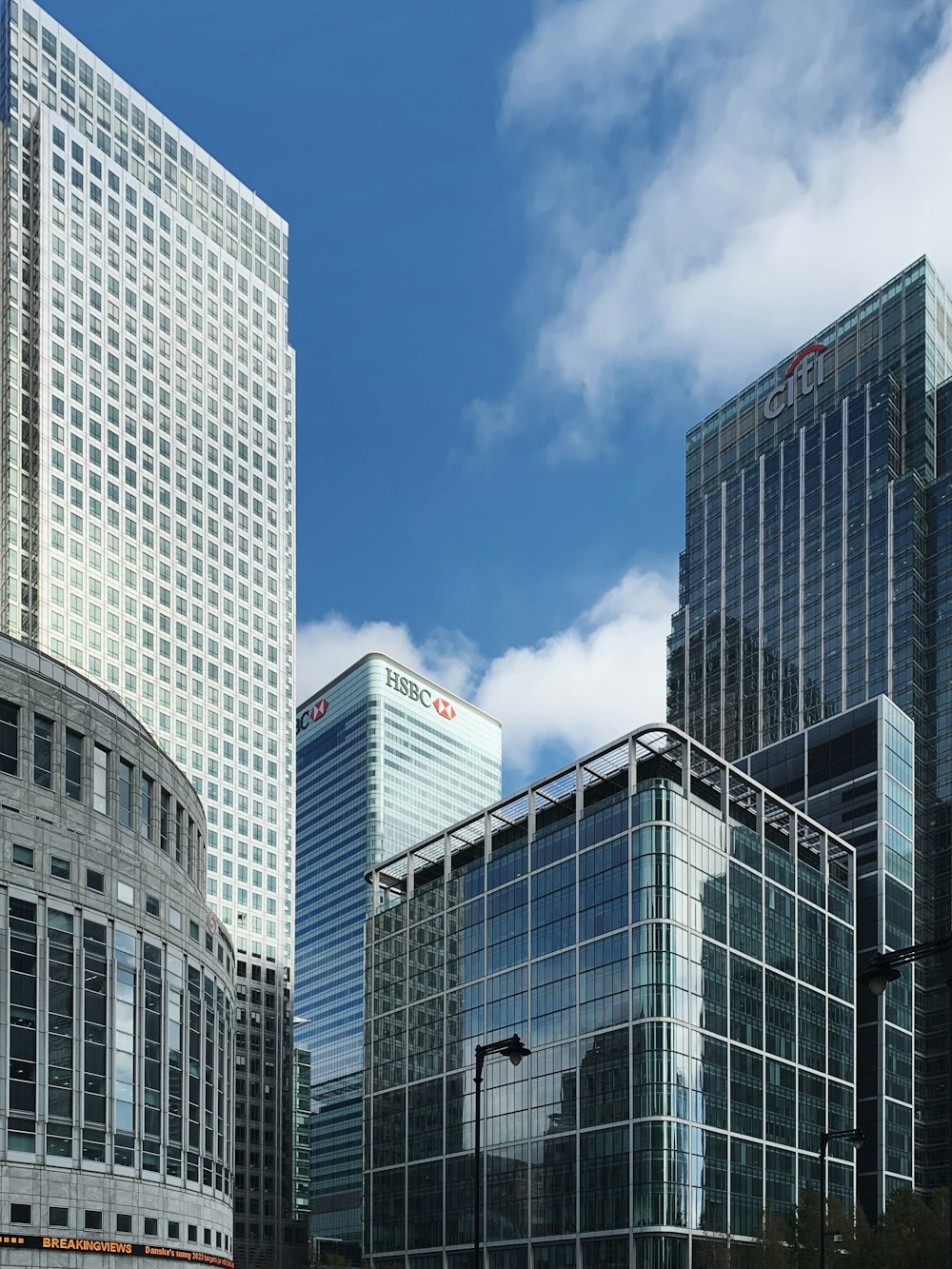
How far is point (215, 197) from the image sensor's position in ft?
632

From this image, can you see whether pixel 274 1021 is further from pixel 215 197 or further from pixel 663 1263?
pixel 215 197

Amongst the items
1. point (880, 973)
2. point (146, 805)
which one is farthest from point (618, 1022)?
point (880, 973)

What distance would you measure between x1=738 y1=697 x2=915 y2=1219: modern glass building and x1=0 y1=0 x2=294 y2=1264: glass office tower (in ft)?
211

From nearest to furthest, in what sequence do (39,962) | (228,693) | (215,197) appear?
(39,962) < (228,693) < (215,197)

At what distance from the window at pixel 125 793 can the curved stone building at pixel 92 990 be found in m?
0.11

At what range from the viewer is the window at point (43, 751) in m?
61.7

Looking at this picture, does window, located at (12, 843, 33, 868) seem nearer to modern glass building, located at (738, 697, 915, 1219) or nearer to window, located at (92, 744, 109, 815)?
window, located at (92, 744, 109, 815)

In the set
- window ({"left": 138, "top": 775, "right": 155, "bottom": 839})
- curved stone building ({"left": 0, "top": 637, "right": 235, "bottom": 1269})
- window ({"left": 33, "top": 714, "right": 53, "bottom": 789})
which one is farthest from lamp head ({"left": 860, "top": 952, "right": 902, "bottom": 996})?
window ({"left": 138, "top": 775, "right": 155, "bottom": 839})

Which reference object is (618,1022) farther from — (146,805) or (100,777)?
(100,777)

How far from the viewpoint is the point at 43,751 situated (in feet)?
204

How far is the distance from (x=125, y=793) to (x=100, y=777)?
258 centimetres

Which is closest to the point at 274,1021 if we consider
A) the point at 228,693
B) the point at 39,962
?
the point at 228,693

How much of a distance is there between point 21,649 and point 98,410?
108m

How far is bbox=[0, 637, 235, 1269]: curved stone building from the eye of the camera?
5825cm
